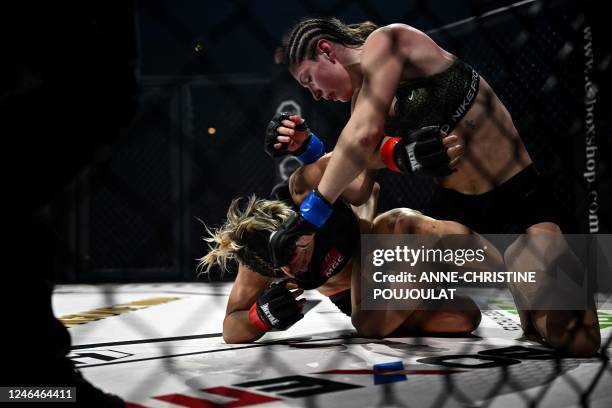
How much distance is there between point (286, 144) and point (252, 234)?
282mm

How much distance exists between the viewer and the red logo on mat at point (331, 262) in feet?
5.70

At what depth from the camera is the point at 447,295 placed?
76.7 inches

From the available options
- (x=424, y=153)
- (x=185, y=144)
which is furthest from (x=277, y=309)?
(x=185, y=144)

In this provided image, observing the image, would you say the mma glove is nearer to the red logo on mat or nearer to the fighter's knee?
the red logo on mat

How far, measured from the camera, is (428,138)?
4.62 ft

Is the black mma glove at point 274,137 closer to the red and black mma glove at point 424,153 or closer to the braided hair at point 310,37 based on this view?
the braided hair at point 310,37

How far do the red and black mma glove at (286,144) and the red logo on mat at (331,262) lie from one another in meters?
0.32

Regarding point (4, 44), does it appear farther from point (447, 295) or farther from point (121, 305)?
point (121, 305)

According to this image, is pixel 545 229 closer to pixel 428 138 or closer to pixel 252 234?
pixel 428 138

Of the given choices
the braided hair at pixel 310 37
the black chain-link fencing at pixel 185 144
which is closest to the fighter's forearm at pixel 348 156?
the braided hair at pixel 310 37

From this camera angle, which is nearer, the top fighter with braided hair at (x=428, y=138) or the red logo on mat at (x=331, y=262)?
the top fighter with braided hair at (x=428, y=138)

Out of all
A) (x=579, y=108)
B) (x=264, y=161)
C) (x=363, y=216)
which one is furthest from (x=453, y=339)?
(x=264, y=161)

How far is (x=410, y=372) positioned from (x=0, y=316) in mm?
836

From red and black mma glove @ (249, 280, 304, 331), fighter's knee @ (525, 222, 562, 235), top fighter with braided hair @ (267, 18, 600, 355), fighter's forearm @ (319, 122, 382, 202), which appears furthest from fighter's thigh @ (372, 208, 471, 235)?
fighter's forearm @ (319, 122, 382, 202)
